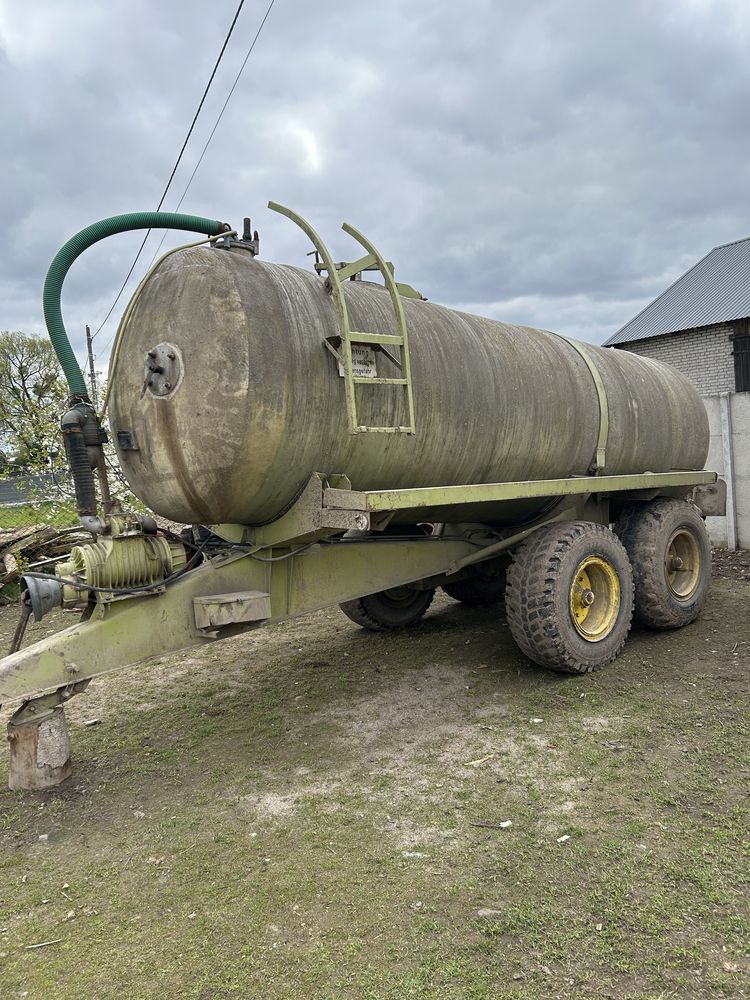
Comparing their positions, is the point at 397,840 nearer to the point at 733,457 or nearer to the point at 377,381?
the point at 377,381

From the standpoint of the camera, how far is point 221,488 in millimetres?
4184

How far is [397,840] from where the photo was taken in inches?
136

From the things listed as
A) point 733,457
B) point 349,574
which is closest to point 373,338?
point 349,574

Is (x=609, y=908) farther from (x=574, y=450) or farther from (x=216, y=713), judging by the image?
(x=574, y=450)

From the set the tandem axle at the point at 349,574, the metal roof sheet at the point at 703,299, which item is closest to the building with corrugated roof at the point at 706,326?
the metal roof sheet at the point at 703,299

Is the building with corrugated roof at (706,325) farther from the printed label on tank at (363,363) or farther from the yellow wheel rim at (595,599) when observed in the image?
the printed label on tank at (363,363)

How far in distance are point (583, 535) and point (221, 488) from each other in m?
2.76

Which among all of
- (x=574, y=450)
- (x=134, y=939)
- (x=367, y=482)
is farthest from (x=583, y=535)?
(x=134, y=939)

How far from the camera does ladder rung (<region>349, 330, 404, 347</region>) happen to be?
4273mm

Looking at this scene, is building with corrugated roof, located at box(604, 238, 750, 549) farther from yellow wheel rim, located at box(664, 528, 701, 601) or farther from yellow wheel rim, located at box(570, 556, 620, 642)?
yellow wheel rim, located at box(570, 556, 620, 642)

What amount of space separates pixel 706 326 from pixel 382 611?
16493 millimetres

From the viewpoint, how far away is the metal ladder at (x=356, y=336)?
4207 mm

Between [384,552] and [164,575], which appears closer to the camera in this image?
[164,575]

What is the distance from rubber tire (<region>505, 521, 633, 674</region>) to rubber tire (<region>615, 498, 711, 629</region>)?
2.49ft
